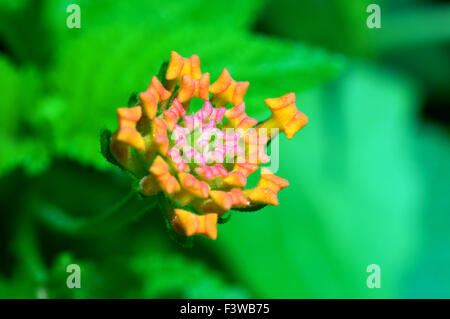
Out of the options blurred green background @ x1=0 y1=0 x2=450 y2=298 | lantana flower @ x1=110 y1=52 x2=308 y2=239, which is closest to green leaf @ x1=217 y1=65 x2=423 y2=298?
blurred green background @ x1=0 y1=0 x2=450 y2=298

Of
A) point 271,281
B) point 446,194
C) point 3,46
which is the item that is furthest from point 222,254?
point 446,194

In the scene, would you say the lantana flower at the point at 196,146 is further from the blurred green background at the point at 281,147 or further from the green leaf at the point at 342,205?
the green leaf at the point at 342,205

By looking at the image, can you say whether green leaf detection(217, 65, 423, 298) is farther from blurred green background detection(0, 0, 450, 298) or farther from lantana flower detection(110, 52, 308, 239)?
lantana flower detection(110, 52, 308, 239)

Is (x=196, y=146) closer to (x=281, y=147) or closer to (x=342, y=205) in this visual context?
(x=281, y=147)

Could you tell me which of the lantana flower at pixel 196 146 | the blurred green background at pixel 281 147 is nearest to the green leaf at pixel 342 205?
the blurred green background at pixel 281 147

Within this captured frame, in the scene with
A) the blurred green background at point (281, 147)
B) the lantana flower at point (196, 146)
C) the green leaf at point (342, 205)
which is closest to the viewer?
the lantana flower at point (196, 146)
